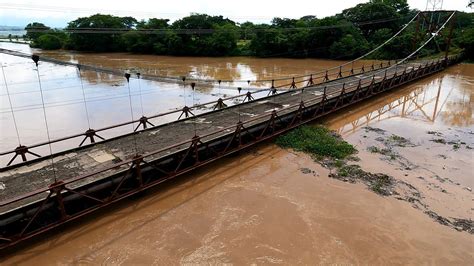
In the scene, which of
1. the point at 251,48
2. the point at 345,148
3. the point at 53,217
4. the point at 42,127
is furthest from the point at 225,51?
the point at 53,217

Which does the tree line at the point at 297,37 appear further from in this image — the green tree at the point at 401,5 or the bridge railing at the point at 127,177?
the bridge railing at the point at 127,177

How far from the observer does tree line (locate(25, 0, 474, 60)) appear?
4694 centimetres

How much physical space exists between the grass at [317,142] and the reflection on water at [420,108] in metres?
1.62

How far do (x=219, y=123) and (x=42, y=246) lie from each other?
294 inches

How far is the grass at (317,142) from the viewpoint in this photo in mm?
12734

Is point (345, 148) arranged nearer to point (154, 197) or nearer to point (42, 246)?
point (154, 197)

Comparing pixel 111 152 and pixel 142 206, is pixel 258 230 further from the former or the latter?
pixel 111 152

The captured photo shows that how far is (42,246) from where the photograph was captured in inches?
301

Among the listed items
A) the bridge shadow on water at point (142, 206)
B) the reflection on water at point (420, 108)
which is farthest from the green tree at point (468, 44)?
the bridge shadow on water at point (142, 206)

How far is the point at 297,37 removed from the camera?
1986 inches

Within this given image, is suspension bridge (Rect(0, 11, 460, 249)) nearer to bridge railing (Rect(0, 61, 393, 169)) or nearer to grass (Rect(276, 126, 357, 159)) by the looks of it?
bridge railing (Rect(0, 61, 393, 169))

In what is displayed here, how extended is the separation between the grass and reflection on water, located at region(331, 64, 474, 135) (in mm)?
1621

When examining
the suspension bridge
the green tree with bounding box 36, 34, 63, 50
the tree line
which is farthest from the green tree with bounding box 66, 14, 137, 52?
the suspension bridge

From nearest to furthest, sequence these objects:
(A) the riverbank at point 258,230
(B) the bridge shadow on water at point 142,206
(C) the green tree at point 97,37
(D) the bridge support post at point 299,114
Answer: (A) the riverbank at point 258,230 < (B) the bridge shadow on water at point 142,206 < (D) the bridge support post at point 299,114 < (C) the green tree at point 97,37
